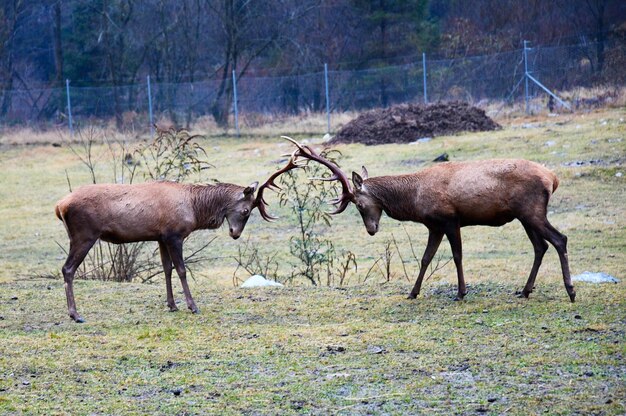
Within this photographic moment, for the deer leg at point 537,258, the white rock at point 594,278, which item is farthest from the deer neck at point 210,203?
the white rock at point 594,278

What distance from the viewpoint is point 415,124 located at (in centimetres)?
2462

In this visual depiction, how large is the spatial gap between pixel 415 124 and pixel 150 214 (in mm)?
15881

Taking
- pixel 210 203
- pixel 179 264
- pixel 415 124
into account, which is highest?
pixel 210 203

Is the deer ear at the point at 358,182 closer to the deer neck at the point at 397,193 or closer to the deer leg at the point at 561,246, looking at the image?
the deer neck at the point at 397,193

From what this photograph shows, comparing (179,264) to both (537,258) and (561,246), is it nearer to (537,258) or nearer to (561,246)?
(537,258)

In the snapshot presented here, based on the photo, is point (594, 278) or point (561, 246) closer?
point (561, 246)

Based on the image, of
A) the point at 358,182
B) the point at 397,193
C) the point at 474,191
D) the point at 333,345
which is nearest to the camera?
the point at 333,345

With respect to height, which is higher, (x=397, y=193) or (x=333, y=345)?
(x=397, y=193)

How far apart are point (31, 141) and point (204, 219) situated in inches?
962

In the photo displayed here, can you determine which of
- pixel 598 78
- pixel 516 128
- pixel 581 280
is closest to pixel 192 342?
pixel 581 280

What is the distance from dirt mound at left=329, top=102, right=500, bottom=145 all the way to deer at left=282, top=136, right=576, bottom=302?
A: 47.4ft

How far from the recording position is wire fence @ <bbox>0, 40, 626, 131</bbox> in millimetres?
28500

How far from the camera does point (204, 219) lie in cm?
990

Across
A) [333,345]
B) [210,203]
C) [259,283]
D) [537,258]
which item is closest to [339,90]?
[259,283]
